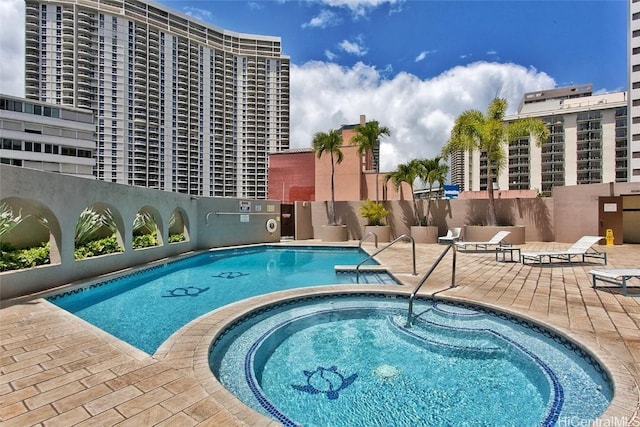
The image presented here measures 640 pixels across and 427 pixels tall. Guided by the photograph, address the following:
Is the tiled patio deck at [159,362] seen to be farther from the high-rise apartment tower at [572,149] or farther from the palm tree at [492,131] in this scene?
the high-rise apartment tower at [572,149]

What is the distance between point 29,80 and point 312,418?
9096 centimetres

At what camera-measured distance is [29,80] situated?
64812 mm

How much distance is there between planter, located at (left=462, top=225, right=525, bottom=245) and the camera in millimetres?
12945

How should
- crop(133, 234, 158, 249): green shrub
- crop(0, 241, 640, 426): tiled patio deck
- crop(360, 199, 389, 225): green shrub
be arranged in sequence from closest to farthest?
crop(0, 241, 640, 426): tiled patio deck, crop(133, 234, 158, 249): green shrub, crop(360, 199, 389, 225): green shrub

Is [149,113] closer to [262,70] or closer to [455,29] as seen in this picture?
[262,70]

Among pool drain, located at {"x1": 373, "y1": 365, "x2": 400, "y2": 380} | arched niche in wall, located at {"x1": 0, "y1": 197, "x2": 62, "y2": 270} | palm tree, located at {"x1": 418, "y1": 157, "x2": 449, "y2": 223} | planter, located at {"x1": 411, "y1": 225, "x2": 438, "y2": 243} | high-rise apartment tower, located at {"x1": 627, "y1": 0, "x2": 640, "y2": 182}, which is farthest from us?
high-rise apartment tower, located at {"x1": 627, "y1": 0, "x2": 640, "y2": 182}

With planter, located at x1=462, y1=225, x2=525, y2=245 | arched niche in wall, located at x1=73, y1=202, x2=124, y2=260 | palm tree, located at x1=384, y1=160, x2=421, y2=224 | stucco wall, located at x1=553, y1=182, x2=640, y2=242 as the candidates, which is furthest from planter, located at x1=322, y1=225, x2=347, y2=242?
stucco wall, located at x1=553, y1=182, x2=640, y2=242

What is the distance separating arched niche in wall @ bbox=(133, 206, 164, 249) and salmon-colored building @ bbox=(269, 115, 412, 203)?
1147 centimetres

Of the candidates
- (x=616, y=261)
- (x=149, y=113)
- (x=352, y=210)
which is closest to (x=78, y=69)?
(x=149, y=113)

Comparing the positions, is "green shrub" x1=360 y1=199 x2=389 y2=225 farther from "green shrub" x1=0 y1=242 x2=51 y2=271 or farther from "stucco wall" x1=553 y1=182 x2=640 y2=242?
"green shrub" x1=0 y1=242 x2=51 y2=271

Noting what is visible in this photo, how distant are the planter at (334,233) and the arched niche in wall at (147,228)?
7380mm

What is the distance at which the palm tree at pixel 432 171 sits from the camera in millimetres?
14945

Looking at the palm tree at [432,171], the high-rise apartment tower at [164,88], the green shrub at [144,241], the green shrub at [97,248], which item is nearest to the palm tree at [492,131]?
the palm tree at [432,171]

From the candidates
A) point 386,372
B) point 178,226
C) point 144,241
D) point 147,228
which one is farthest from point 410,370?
point 178,226
